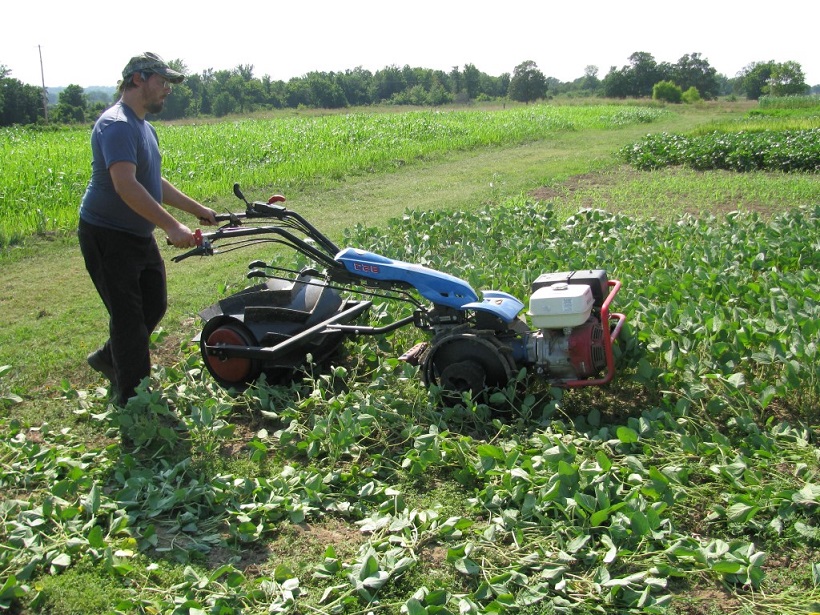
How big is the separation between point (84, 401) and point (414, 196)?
28.9 ft

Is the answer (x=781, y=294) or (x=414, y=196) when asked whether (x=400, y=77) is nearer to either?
(x=414, y=196)

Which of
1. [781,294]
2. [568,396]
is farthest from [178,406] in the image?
[781,294]

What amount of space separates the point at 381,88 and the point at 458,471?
9311 centimetres

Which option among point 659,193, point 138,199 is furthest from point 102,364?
point 659,193

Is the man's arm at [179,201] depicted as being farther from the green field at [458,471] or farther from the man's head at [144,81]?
the green field at [458,471]

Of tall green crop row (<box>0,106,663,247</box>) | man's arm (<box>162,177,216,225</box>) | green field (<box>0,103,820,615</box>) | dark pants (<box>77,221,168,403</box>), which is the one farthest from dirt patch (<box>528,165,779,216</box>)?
dark pants (<box>77,221,168,403</box>)

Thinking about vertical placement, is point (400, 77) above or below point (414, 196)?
above

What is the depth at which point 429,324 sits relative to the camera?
449 cm

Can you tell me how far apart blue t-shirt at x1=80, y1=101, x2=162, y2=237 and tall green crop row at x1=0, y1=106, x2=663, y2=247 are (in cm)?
614

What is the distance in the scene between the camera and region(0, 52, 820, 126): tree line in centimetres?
5672

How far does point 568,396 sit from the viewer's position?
4.53 metres

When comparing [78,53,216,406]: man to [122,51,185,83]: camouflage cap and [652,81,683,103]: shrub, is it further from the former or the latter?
[652,81,683,103]: shrub

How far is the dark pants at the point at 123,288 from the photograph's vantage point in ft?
14.3

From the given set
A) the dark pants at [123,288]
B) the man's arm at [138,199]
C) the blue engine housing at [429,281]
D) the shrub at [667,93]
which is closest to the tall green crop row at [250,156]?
the dark pants at [123,288]
